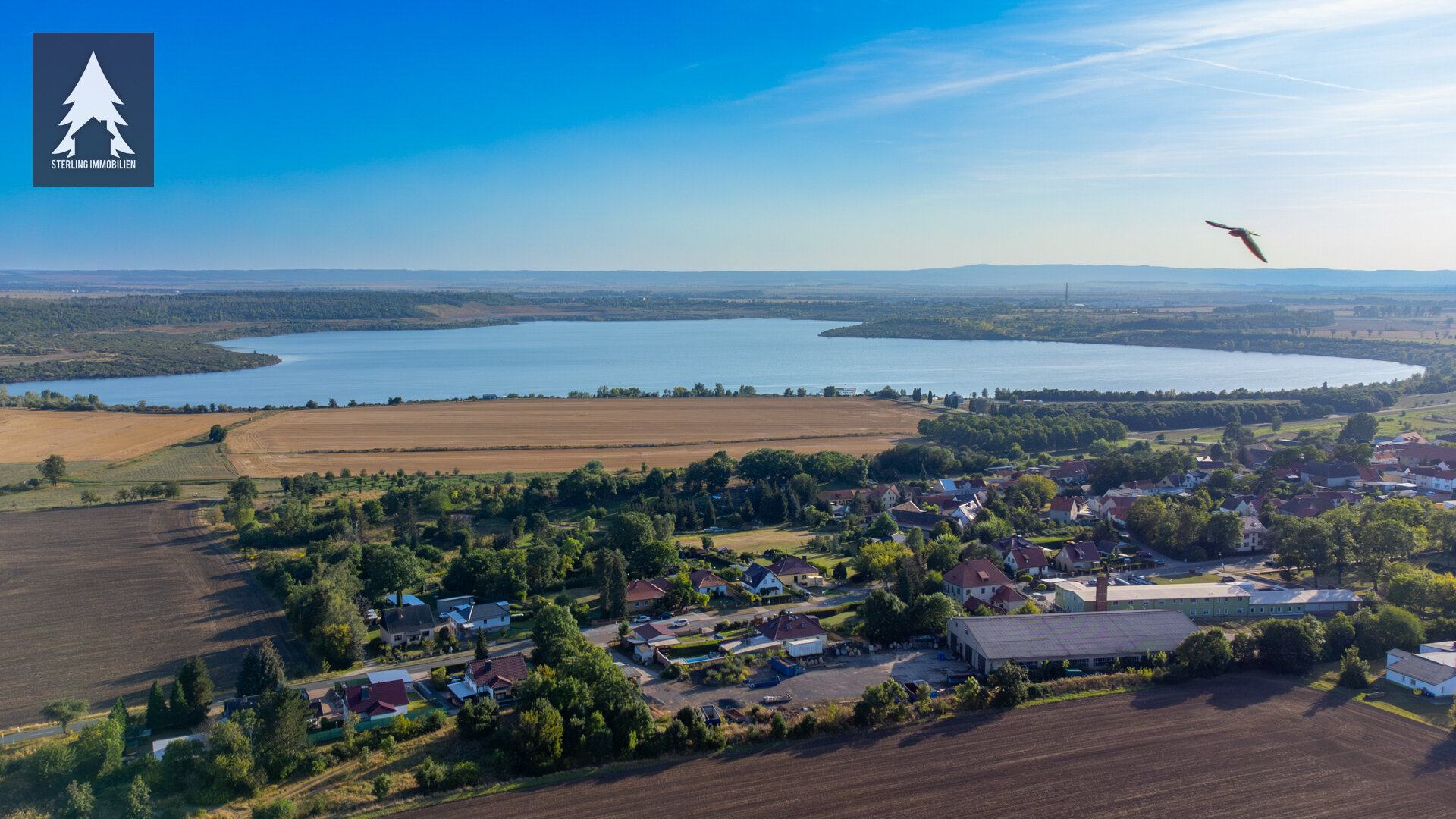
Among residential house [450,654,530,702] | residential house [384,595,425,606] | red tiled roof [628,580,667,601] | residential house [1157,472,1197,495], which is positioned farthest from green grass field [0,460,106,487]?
residential house [1157,472,1197,495]

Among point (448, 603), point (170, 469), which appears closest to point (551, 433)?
point (170, 469)

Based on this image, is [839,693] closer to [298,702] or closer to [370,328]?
[298,702]

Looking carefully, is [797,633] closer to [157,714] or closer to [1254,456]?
[157,714]

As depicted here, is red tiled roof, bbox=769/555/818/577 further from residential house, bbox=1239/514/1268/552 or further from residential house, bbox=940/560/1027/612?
residential house, bbox=1239/514/1268/552

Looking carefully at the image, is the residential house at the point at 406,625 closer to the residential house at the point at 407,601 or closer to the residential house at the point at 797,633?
the residential house at the point at 407,601

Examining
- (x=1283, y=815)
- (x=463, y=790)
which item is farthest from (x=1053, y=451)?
(x=463, y=790)
